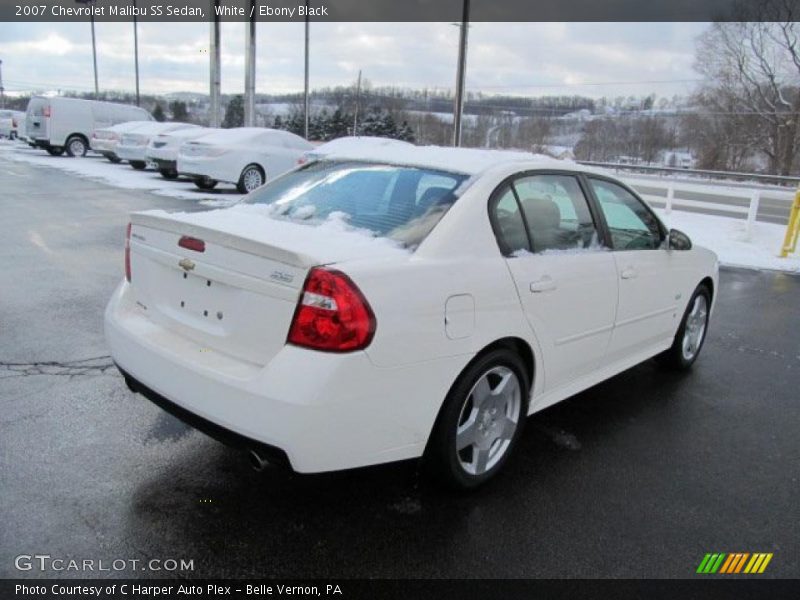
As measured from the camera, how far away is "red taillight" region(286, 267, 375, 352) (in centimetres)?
246

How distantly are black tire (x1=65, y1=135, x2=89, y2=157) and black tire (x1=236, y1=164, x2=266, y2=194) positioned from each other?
13.7m

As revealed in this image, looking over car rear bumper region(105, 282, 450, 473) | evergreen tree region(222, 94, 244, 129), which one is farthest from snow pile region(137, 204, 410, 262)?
evergreen tree region(222, 94, 244, 129)

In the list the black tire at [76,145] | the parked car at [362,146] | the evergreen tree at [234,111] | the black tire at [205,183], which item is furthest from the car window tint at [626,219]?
the evergreen tree at [234,111]

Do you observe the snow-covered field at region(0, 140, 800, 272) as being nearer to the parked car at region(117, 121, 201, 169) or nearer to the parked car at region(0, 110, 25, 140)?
the parked car at region(117, 121, 201, 169)

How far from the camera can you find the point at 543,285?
329 cm

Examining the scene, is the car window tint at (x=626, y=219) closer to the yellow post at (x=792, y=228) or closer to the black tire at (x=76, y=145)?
the yellow post at (x=792, y=228)

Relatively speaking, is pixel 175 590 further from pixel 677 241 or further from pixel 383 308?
pixel 677 241

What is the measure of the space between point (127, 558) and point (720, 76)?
5282 cm

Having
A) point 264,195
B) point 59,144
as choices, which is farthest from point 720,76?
point 264,195

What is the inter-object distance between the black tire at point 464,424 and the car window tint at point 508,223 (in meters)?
0.53

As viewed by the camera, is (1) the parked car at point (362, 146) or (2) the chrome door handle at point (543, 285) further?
(1) the parked car at point (362, 146)

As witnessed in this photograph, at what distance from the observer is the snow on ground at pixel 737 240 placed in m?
10.6

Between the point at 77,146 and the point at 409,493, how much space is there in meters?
27.6

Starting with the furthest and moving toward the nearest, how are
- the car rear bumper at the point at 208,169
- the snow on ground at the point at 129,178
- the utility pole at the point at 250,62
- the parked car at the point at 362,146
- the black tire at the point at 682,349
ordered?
the utility pole at the point at 250,62, the car rear bumper at the point at 208,169, the snow on ground at the point at 129,178, the black tire at the point at 682,349, the parked car at the point at 362,146
